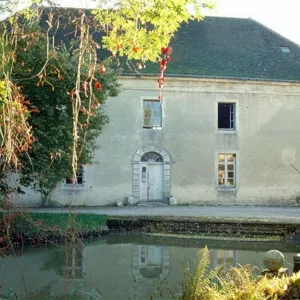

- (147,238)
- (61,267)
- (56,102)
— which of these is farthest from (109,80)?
(61,267)

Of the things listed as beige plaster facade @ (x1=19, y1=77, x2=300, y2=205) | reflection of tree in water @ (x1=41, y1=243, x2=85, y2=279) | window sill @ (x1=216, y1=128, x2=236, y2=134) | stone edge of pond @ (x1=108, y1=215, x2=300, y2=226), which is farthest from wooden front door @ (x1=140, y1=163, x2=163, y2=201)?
reflection of tree in water @ (x1=41, y1=243, x2=85, y2=279)

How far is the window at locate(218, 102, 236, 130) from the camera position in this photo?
2225 cm

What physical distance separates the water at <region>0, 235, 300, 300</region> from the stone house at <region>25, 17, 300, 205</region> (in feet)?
21.7

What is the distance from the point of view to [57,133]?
1349cm

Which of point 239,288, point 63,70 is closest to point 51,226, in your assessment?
point 63,70

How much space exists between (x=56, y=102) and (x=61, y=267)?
4451 mm

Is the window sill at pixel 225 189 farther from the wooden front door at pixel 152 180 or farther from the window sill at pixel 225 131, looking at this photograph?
A: the wooden front door at pixel 152 180

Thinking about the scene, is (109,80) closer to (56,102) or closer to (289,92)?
(56,102)

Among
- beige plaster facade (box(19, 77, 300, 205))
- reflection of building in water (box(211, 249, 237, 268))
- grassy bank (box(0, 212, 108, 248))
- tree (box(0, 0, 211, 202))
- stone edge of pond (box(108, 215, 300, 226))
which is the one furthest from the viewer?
beige plaster facade (box(19, 77, 300, 205))

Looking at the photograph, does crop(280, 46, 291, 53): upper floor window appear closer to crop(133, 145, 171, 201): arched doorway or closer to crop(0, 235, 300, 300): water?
crop(133, 145, 171, 201): arched doorway

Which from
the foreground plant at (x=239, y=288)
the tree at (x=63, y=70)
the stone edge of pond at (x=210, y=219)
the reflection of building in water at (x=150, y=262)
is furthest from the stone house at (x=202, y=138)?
the foreground plant at (x=239, y=288)

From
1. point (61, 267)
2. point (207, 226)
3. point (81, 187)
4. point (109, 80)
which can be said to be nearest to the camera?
point (61, 267)

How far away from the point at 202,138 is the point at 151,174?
2.53 meters

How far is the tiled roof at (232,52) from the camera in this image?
71.9ft
